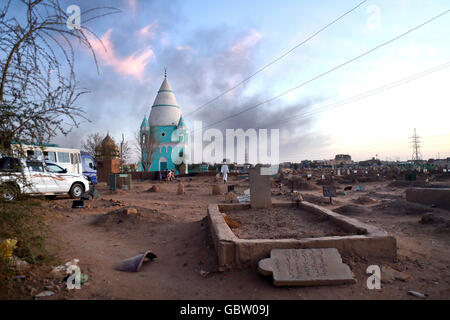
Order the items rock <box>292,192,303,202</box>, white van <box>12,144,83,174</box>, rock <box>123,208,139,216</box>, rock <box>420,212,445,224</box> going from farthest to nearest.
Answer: white van <box>12,144,83,174</box> < rock <box>292,192,303,202</box> < rock <box>123,208,139,216</box> < rock <box>420,212,445,224</box>

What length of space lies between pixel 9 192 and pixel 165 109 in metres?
32.8

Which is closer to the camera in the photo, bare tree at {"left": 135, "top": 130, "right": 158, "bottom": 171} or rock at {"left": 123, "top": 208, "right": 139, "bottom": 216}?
rock at {"left": 123, "top": 208, "right": 139, "bottom": 216}

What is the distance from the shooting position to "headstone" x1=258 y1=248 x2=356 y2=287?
3242 mm

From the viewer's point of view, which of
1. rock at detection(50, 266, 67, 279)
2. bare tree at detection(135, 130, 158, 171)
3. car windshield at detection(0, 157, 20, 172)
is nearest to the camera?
rock at detection(50, 266, 67, 279)

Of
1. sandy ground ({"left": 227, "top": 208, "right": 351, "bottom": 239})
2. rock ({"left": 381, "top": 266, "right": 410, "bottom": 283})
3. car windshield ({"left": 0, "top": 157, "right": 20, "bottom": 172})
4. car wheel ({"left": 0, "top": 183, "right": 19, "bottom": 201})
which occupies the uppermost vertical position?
car windshield ({"left": 0, "top": 157, "right": 20, "bottom": 172})

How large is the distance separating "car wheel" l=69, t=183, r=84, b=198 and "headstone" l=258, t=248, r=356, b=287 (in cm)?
1075

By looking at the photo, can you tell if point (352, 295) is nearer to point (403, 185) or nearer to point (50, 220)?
point (50, 220)

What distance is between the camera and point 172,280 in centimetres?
371

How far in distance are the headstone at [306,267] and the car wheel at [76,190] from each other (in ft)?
35.3

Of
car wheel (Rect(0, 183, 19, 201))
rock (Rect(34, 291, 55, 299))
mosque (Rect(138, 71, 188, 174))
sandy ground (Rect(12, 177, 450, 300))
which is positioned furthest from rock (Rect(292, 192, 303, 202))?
mosque (Rect(138, 71, 188, 174))

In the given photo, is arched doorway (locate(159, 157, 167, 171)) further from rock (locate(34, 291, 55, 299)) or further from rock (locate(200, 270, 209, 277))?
rock (locate(34, 291, 55, 299))

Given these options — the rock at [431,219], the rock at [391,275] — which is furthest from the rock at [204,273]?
the rock at [431,219]
